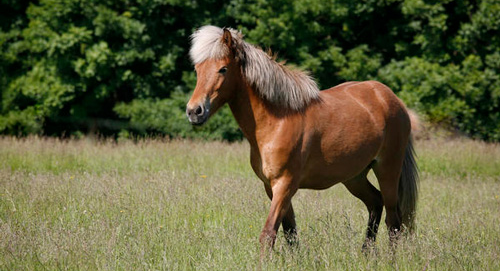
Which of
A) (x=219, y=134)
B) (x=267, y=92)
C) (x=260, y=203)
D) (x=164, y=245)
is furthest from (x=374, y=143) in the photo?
(x=219, y=134)

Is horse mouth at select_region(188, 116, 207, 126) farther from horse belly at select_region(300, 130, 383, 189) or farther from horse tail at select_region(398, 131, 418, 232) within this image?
horse tail at select_region(398, 131, 418, 232)

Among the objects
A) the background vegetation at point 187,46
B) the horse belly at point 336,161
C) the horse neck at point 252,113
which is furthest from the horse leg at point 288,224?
the background vegetation at point 187,46

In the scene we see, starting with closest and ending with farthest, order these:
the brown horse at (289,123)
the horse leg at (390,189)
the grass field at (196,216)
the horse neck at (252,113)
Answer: the grass field at (196,216)
the brown horse at (289,123)
the horse neck at (252,113)
the horse leg at (390,189)

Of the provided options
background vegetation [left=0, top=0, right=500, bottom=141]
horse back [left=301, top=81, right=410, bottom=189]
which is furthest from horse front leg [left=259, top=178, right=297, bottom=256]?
background vegetation [left=0, top=0, right=500, bottom=141]

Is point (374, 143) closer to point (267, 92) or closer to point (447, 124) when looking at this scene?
point (267, 92)

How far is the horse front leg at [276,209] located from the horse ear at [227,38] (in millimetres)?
1302

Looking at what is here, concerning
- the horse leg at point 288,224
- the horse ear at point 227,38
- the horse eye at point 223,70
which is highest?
the horse ear at point 227,38

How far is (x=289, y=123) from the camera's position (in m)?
4.99

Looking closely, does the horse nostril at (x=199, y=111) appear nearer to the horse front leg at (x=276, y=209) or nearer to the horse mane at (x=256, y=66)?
the horse mane at (x=256, y=66)

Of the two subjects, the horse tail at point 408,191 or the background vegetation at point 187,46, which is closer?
the horse tail at point 408,191

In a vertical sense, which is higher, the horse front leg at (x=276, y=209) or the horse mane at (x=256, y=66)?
the horse mane at (x=256, y=66)

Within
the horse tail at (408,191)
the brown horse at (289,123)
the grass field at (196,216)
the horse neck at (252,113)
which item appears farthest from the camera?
the horse tail at (408,191)

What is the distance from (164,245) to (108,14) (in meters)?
11.7

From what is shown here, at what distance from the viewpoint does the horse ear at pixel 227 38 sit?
4.84 meters
